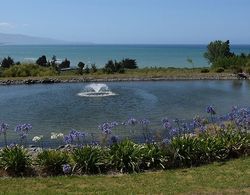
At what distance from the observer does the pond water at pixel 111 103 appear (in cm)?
2564

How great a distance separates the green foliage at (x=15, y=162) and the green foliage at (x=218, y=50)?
57998 millimetres

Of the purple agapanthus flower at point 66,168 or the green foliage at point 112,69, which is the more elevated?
the purple agapanthus flower at point 66,168

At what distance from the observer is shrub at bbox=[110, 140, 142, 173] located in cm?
1360

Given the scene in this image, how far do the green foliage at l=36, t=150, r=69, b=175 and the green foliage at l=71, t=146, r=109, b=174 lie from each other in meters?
0.33

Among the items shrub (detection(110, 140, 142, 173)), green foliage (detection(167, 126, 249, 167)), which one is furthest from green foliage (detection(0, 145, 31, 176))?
green foliage (detection(167, 126, 249, 167))

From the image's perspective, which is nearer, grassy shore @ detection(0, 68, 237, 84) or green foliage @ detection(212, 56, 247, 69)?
grassy shore @ detection(0, 68, 237, 84)

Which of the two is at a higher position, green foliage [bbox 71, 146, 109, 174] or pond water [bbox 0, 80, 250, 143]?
green foliage [bbox 71, 146, 109, 174]

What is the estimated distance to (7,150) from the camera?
13844 millimetres

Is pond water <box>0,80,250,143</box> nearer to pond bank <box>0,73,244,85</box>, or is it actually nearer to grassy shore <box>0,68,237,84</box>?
pond bank <box>0,73,244,85</box>

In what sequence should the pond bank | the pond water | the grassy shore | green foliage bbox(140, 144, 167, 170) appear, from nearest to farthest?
green foliage bbox(140, 144, 167, 170) → the pond water → the pond bank → the grassy shore

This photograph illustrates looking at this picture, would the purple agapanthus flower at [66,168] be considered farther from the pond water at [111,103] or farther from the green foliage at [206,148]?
the pond water at [111,103]

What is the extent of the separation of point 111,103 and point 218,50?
4105 centimetres

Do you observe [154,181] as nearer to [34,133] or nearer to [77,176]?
[77,176]

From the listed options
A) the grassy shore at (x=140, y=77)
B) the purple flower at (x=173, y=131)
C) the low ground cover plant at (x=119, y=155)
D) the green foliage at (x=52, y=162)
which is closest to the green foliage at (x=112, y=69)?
the grassy shore at (x=140, y=77)
